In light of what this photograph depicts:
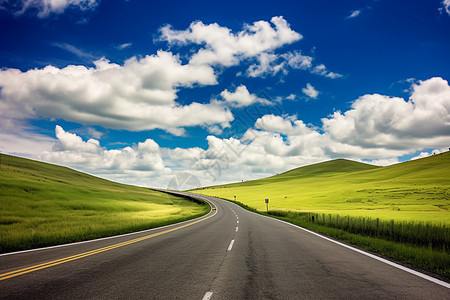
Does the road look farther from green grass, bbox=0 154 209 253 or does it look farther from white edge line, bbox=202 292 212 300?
green grass, bbox=0 154 209 253

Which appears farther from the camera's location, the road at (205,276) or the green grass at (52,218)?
the green grass at (52,218)

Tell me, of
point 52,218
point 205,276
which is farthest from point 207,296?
point 52,218

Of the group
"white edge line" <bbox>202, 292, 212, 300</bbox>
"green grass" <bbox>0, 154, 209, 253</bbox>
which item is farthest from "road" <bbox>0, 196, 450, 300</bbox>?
"green grass" <bbox>0, 154, 209, 253</bbox>

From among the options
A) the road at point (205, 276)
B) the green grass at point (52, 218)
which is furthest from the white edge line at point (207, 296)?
the green grass at point (52, 218)

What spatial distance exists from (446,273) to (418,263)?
1142 millimetres

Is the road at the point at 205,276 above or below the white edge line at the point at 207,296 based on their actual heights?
below

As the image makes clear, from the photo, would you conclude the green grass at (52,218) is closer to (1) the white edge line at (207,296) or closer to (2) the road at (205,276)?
(2) the road at (205,276)

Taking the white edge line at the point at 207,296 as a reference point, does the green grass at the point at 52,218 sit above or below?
below

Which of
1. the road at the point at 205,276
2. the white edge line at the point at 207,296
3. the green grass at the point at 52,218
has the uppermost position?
the white edge line at the point at 207,296

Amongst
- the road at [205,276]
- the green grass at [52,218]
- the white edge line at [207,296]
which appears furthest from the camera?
the green grass at [52,218]

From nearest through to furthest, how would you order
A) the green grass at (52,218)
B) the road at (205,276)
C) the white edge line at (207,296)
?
the white edge line at (207,296) → the road at (205,276) → the green grass at (52,218)

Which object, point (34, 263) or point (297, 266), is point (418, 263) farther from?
point (34, 263)

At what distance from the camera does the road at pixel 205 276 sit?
496 cm

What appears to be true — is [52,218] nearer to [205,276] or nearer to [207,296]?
[205,276]
